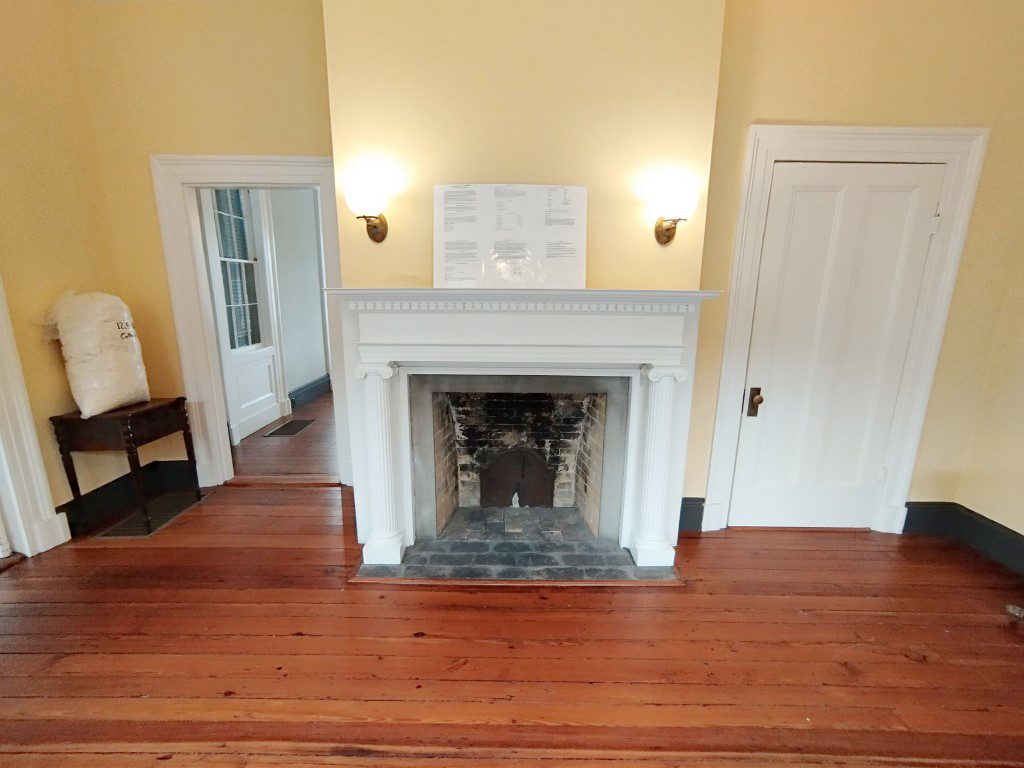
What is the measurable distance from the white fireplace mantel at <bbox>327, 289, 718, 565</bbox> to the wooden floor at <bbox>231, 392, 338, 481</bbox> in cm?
123

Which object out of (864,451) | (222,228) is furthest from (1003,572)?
(222,228)

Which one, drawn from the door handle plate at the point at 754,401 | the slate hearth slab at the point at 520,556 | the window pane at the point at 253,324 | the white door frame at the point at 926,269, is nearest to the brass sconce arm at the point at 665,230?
the white door frame at the point at 926,269

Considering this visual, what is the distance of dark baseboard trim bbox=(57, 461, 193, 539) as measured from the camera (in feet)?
8.05

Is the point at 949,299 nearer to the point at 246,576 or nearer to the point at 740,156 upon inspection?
the point at 740,156

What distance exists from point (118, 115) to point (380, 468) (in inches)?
101

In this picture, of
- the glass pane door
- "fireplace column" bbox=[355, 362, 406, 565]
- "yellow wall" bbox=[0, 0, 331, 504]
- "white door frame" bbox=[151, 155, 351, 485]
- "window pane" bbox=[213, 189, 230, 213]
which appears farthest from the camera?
the glass pane door

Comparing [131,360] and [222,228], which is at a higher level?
[222,228]

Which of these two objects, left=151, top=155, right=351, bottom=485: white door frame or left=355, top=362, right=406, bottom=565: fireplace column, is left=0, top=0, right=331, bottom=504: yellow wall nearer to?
left=151, top=155, right=351, bottom=485: white door frame

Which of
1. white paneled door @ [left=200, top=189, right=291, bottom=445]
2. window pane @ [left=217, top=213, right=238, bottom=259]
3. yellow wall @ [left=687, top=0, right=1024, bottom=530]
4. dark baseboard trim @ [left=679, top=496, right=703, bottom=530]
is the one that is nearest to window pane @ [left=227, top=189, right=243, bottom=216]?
white paneled door @ [left=200, top=189, right=291, bottom=445]

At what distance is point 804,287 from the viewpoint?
2.34 meters

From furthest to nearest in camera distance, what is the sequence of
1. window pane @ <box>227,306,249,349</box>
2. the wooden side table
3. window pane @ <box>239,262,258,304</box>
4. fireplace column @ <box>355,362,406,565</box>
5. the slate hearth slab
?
window pane @ <box>239,262,258,304</box>
window pane @ <box>227,306,249,349</box>
the wooden side table
the slate hearth slab
fireplace column @ <box>355,362,406,565</box>

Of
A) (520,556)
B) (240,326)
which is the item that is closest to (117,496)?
(240,326)

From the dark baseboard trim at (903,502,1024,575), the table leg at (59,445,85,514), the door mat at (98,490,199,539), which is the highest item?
the table leg at (59,445,85,514)

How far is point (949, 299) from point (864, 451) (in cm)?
92
